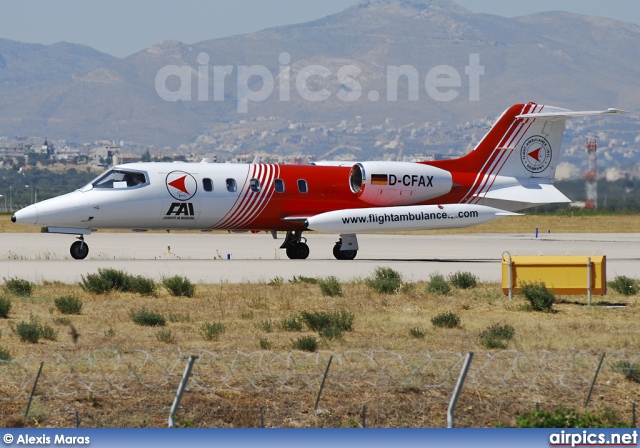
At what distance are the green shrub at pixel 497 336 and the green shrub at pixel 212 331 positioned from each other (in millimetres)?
4332

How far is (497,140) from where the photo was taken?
133ft

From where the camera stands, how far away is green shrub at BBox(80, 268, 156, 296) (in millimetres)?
26969

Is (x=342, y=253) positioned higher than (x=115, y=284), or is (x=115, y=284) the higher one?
(x=115, y=284)

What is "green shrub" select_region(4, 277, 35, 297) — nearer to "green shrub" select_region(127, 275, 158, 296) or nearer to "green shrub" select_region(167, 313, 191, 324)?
"green shrub" select_region(127, 275, 158, 296)

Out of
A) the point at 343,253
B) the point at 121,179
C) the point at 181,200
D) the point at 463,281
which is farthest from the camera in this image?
the point at 343,253

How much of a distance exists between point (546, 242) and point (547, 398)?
3986 cm

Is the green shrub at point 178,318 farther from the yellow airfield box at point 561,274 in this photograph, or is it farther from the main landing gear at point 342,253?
the main landing gear at point 342,253

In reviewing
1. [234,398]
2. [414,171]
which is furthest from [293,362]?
[414,171]

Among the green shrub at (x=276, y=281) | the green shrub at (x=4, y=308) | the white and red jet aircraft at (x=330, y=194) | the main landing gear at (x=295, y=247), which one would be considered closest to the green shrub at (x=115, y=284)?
the green shrub at (x=276, y=281)

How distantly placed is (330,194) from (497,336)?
1894 centimetres

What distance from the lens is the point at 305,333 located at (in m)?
20.8

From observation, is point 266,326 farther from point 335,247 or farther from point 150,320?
point 335,247

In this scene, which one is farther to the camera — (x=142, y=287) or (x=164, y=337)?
(x=142, y=287)

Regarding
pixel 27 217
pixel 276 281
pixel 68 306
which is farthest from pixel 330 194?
pixel 68 306
